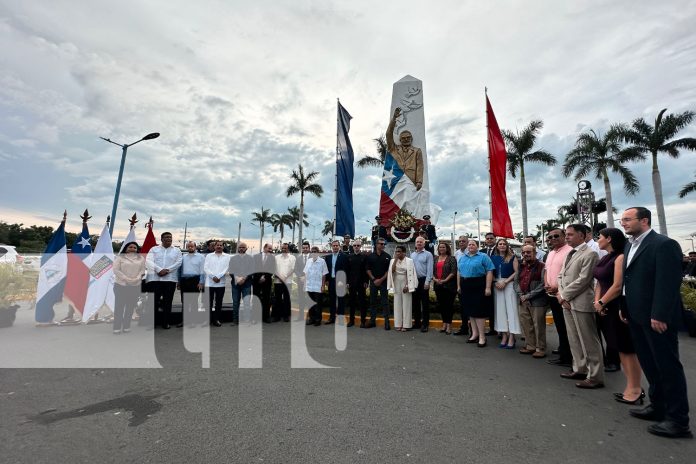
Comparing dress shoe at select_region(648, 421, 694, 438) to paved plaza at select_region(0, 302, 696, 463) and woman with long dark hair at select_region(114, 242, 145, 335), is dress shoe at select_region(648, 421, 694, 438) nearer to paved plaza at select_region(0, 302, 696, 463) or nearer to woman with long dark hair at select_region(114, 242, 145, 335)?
paved plaza at select_region(0, 302, 696, 463)

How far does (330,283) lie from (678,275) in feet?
19.5

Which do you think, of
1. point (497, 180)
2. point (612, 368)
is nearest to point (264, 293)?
point (612, 368)

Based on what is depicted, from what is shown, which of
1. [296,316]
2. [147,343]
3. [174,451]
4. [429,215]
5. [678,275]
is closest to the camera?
[174,451]

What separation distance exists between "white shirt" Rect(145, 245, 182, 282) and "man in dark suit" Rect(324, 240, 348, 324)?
3.22 m

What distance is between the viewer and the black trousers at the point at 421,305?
6.96 metres

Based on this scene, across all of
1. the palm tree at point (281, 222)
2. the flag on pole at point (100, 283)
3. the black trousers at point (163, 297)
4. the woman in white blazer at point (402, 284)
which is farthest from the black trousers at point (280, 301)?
the palm tree at point (281, 222)

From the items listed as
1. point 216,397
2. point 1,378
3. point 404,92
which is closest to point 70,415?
point 216,397

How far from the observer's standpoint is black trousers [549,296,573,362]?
490 cm

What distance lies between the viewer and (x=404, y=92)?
18.3m

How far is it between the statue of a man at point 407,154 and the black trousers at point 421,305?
11.2 metres

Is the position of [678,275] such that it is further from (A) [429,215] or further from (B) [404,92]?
(B) [404,92]

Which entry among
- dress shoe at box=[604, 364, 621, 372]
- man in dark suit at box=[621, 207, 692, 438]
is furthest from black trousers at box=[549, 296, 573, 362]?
man in dark suit at box=[621, 207, 692, 438]

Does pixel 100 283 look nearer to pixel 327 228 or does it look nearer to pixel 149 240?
pixel 149 240

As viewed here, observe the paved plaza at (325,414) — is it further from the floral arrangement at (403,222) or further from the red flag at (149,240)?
the floral arrangement at (403,222)
